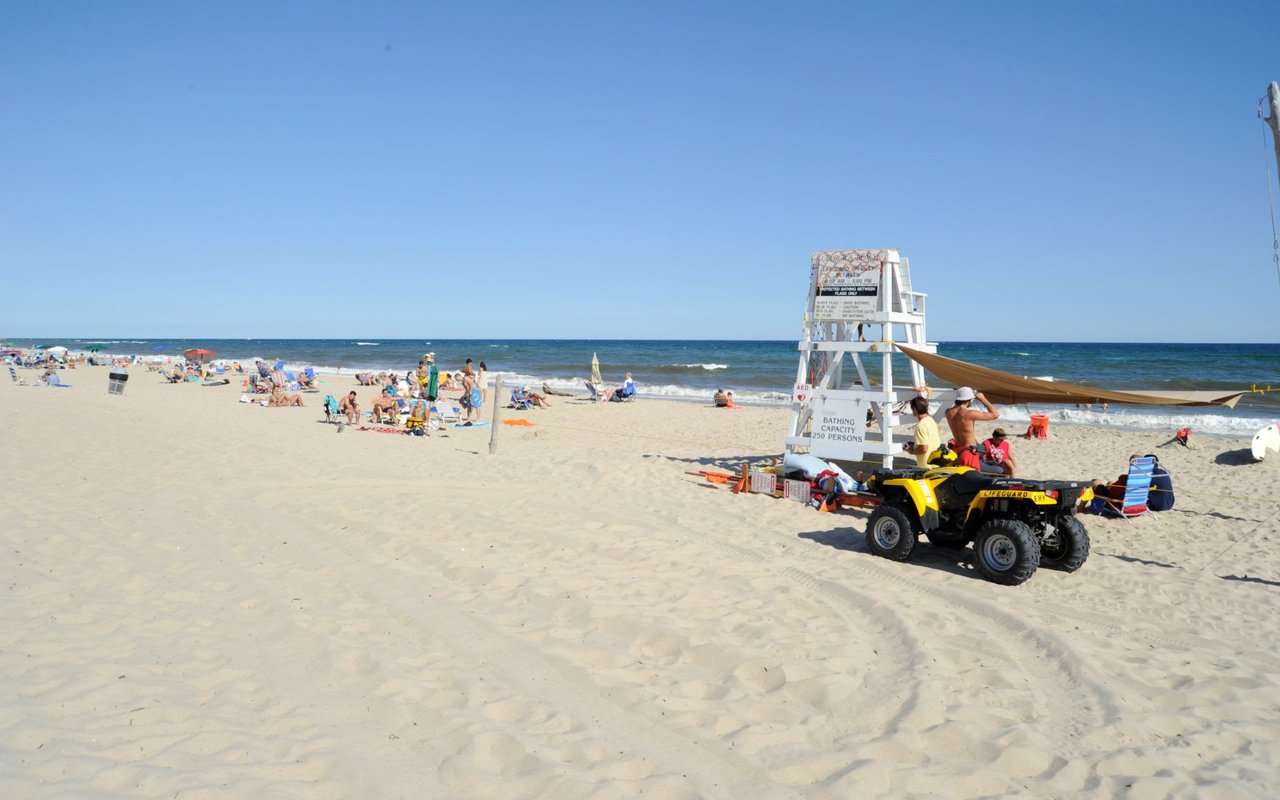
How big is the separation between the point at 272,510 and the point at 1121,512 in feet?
27.1

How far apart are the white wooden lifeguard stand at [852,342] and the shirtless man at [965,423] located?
4.04ft

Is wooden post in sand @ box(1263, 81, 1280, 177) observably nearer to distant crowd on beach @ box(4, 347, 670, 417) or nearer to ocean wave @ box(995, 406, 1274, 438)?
distant crowd on beach @ box(4, 347, 670, 417)

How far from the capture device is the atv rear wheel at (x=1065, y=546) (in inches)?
250

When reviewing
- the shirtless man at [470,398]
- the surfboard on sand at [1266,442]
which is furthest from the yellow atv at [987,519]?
the shirtless man at [470,398]

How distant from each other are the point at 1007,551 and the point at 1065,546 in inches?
30.3

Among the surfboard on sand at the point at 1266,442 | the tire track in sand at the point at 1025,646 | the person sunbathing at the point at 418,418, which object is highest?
the person sunbathing at the point at 418,418

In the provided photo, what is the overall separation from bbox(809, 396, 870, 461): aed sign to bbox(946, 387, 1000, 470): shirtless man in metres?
1.49

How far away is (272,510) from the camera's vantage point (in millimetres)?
7695

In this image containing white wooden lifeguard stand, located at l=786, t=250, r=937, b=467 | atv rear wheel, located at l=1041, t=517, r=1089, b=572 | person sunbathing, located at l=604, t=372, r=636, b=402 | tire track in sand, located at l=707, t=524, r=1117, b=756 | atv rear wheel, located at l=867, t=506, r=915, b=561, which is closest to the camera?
tire track in sand, located at l=707, t=524, r=1117, b=756

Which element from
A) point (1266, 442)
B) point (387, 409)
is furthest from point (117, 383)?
point (1266, 442)

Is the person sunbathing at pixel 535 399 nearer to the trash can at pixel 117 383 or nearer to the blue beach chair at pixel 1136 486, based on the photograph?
the trash can at pixel 117 383

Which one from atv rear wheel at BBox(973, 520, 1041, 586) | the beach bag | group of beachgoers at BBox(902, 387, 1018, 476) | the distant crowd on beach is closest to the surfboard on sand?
the beach bag

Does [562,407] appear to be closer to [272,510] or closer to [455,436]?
[455,436]

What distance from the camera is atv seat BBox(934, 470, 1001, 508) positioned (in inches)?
250
